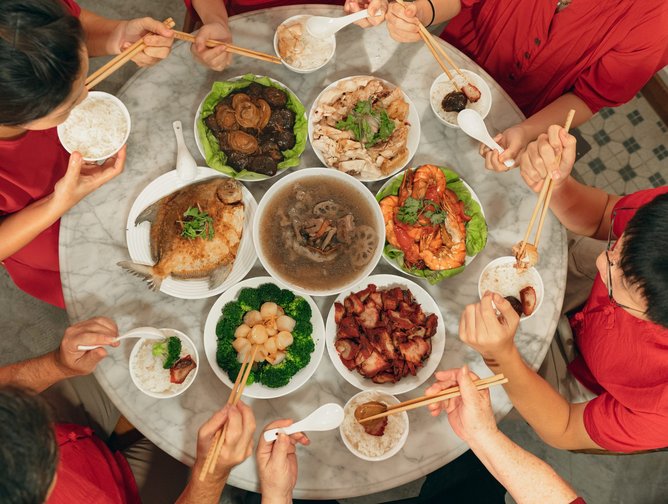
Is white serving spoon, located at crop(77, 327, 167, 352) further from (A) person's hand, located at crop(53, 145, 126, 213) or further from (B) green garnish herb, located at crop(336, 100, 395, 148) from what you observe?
(B) green garnish herb, located at crop(336, 100, 395, 148)

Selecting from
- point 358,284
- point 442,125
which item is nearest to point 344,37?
point 442,125

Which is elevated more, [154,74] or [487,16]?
[487,16]

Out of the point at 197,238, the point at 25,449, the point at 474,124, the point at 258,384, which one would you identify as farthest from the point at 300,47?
the point at 25,449

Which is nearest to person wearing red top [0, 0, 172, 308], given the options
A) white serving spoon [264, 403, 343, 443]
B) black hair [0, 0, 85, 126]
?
black hair [0, 0, 85, 126]

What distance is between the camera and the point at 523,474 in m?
1.97

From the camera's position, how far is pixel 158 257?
218 centimetres

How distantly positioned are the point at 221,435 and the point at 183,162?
1095mm

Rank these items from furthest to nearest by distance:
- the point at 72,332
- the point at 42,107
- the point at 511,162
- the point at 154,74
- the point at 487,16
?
the point at 487,16 → the point at 154,74 → the point at 511,162 → the point at 72,332 → the point at 42,107

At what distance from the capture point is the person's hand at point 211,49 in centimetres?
224

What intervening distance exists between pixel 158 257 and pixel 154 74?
86 centimetres

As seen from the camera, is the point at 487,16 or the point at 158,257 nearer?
the point at 158,257

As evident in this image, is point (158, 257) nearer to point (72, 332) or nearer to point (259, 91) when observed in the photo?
point (72, 332)

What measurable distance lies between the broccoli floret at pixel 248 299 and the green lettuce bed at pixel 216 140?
473 mm

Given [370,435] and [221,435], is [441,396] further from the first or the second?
[221,435]
